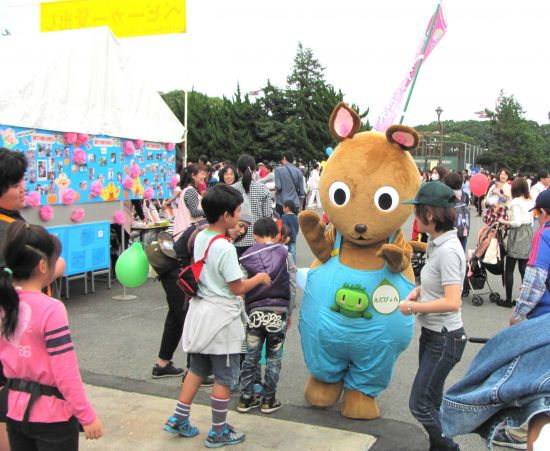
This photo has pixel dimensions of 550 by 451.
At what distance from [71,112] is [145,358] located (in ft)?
12.8

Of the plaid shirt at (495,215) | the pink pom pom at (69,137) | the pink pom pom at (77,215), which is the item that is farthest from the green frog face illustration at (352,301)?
the pink pom pom at (69,137)

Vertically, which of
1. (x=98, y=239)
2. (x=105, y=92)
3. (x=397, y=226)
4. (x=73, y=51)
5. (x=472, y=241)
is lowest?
(x=472, y=241)

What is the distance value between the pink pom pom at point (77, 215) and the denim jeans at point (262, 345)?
441 centimetres

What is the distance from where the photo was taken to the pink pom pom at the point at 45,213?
730cm

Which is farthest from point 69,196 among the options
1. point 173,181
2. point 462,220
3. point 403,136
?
point 462,220

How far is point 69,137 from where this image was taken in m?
7.68

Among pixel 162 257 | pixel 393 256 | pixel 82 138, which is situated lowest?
pixel 162 257

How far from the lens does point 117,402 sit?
446 cm

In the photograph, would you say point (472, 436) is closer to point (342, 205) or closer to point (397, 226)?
point (397, 226)

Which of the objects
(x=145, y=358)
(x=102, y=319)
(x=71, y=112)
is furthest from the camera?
(x=71, y=112)

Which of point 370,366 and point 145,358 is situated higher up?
point 370,366

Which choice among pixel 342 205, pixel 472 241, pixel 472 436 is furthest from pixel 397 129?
pixel 472 241

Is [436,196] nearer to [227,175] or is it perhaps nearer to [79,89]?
[227,175]

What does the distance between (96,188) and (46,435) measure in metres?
6.23
